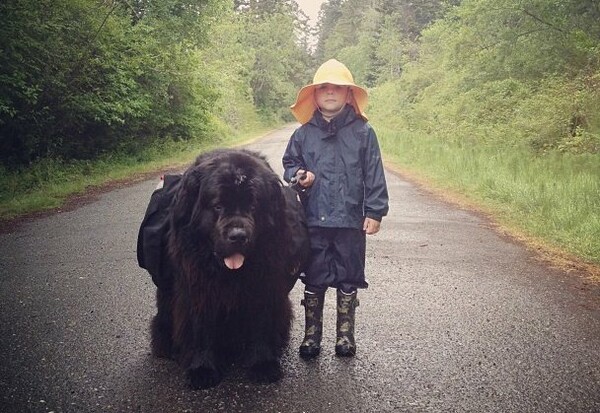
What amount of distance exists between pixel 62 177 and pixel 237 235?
1088cm

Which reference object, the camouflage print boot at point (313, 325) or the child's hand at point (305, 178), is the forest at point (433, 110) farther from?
the child's hand at point (305, 178)

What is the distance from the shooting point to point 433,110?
2327 centimetres

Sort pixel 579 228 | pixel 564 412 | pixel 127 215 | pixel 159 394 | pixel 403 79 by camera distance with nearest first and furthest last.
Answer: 1. pixel 564 412
2. pixel 159 394
3. pixel 579 228
4. pixel 127 215
5. pixel 403 79

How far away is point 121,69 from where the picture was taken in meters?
14.7

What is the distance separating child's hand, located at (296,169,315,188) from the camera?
3.51m

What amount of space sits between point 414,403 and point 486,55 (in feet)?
48.5

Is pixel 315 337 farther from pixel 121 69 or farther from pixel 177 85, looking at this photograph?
pixel 177 85

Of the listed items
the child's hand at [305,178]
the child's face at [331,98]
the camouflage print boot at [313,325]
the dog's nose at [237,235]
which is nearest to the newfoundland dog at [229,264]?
the dog's nose at [237,235]

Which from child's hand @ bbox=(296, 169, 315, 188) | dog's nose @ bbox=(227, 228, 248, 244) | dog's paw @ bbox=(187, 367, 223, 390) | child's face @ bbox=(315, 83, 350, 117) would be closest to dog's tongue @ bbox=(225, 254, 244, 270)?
dog's nose @ bbox=(227, 228, 248, 244)

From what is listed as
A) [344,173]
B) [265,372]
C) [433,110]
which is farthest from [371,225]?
[433,110]

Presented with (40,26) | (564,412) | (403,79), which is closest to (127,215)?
(40,26)

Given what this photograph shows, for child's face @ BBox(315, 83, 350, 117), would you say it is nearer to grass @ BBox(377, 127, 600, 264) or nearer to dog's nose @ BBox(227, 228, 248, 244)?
dog's nose @ BBox(227, 228, 248, 244)

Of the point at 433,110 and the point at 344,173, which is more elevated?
the point at 433,110

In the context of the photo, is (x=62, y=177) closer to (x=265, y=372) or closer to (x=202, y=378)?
(x=202, y=378)
